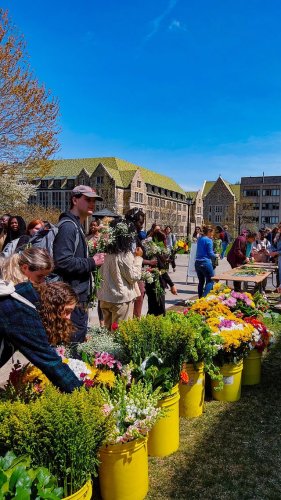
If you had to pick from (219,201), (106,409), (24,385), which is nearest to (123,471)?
(106,409)

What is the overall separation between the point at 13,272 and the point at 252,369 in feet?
10.3

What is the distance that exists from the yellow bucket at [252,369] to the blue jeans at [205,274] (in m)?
3.94

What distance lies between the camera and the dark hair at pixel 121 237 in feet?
14.9

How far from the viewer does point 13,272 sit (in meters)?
2.70

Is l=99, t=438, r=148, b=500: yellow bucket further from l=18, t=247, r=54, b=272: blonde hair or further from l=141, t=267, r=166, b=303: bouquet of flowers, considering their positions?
l=141, t=267, r=166, b=303: bouquet of flowers

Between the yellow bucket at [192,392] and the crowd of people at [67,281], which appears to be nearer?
the crowd of people at [67,281]

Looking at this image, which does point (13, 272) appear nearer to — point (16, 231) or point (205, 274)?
point (16, 231)

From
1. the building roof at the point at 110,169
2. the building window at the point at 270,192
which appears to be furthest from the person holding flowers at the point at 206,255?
the building window at the point at 270,192

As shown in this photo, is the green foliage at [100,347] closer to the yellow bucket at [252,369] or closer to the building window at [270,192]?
the yellow bucket at [252,369]

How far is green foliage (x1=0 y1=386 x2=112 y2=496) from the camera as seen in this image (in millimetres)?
1848

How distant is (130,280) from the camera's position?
4719 mm

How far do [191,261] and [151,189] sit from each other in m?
67.5

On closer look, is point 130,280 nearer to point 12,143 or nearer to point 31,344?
point 31,344

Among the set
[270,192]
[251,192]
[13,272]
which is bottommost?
[13,272]
